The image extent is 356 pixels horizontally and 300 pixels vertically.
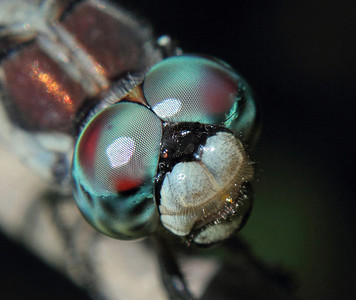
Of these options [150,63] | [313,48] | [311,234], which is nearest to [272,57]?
[313,48]

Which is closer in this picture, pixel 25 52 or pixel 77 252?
pixel 25 52

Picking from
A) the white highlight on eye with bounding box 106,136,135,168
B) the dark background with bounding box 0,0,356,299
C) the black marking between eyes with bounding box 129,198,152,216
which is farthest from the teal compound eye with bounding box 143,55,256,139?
the dark background with bounding box 0,0,356,299

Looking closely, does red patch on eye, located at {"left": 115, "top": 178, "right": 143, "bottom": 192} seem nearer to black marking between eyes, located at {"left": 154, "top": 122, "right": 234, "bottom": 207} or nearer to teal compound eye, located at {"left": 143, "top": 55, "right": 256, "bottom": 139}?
black marking between eyes, located at {"left": 154, "top": 122, "right": 234, "bottom": 207}

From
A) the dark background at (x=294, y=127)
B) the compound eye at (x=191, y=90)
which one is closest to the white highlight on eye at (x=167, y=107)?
the compound eye at (x=191, y=90)

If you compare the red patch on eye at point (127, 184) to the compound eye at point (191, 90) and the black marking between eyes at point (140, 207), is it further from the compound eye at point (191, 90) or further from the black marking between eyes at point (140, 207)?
the compound eye at point (191, 90)

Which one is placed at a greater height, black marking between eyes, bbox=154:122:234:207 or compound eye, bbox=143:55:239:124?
compound eye, bbox=143:55:239:124

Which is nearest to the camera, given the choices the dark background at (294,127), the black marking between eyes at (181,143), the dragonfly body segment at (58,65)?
the black marking between eyes at (181,143)

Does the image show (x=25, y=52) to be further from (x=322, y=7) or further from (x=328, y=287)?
(x=322, y=7)
